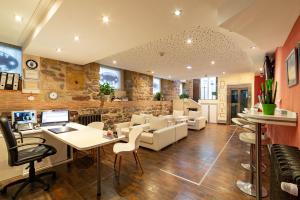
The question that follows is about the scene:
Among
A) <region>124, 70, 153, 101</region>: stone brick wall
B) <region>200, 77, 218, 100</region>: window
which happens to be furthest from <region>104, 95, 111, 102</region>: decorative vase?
<region>200, 77, 218, 100</region>: window

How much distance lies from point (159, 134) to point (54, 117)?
8.04 ft

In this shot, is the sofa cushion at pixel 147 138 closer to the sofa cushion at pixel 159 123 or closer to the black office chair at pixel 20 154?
the sofa cushion at pixel 159 123

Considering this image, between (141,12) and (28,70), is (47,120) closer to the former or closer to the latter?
(28,70)

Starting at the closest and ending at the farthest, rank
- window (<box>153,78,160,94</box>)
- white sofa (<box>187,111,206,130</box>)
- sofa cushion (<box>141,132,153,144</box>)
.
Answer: sofa cushion (<box>141,132,153,144</box>), white sofa (<box>187,111,206,130</box>), window (<box>153,78,160,94</box>)

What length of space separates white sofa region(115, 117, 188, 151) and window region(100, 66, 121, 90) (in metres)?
1.96

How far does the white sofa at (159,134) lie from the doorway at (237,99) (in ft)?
14.9

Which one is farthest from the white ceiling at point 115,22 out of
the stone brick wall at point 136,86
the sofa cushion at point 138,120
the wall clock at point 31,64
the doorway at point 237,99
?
the doorway at point 237,99

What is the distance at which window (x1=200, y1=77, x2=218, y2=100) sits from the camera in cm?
932

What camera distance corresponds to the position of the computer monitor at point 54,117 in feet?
10.6

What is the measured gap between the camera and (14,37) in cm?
299

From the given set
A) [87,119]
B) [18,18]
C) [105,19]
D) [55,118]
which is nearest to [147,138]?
[87,119]

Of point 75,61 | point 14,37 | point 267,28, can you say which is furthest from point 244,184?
point 14,37

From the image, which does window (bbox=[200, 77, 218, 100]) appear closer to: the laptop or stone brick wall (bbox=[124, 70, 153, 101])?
stone brick wall (bbox=[124, 70, 153, 101])

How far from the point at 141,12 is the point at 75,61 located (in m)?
2.91
